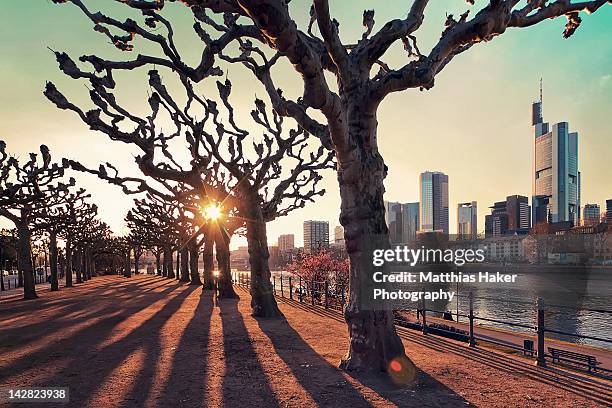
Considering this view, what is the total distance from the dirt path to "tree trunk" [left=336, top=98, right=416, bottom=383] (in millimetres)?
475

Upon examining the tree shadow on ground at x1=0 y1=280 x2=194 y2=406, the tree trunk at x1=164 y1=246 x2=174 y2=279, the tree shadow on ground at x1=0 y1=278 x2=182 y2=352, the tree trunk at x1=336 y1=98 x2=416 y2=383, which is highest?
the tree trunk at x1=336 y1=98 x2=416 y2=383

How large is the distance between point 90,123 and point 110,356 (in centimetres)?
781

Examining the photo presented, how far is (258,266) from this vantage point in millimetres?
13727

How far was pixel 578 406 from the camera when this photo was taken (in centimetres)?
526

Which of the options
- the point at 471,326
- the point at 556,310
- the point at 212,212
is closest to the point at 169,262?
the point at 212,212

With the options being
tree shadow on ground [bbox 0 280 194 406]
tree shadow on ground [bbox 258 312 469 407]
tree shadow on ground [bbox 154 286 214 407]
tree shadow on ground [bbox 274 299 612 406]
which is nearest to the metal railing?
tree shadow on ground [bbox 274 299 612 406]

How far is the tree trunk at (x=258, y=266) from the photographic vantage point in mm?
13258

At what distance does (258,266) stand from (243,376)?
24.0ft

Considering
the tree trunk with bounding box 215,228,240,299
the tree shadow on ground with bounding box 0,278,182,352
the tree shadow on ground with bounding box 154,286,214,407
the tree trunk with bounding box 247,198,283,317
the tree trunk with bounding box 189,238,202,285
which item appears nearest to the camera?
the tree shadow on ground with bounding box 154,286,214,407

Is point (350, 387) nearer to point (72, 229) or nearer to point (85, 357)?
point (85, 357)

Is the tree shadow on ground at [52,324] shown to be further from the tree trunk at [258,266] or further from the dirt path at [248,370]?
the tree trunk at [258,266]

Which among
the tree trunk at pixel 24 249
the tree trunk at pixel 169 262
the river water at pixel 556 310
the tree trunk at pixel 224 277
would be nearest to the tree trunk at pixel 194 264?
the tree trunk at pixel 24 249

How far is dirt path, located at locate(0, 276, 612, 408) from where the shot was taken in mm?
5465

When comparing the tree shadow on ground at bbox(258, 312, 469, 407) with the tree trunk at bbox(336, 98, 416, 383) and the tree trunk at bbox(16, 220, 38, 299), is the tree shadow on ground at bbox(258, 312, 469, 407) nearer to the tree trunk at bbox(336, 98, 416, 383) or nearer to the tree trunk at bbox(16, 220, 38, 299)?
the tree trunk at bbox(336, 98, 416, 383)
